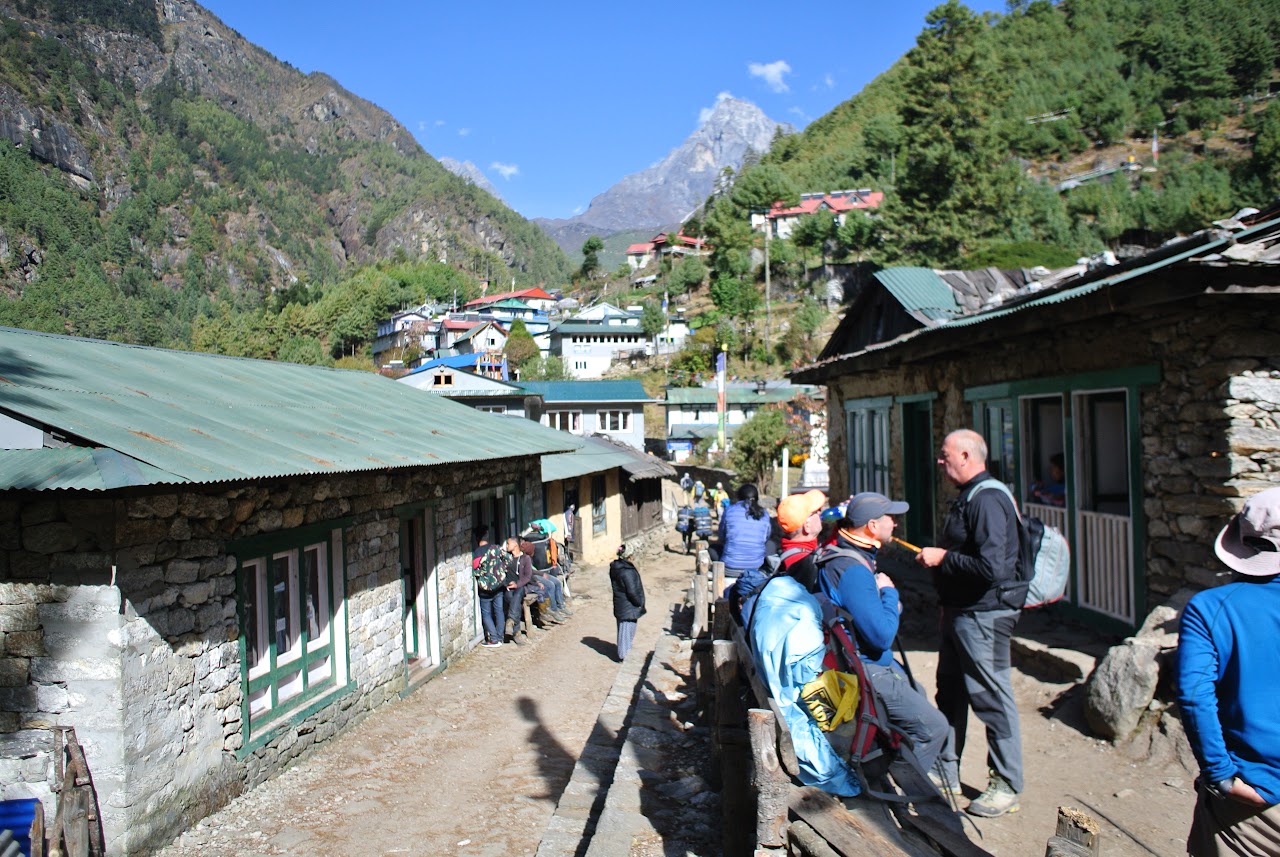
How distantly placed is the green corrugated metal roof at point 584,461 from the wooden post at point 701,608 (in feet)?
19.5

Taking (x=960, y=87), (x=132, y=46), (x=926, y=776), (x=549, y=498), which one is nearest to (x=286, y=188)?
(x=132, y=46)

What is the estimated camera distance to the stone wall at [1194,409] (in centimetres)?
572

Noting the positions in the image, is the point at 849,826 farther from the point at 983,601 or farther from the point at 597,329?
the point at 597,329

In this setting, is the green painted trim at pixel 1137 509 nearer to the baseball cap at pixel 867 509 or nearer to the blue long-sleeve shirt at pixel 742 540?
the blue long-sleeve shirt at pixel 742 540

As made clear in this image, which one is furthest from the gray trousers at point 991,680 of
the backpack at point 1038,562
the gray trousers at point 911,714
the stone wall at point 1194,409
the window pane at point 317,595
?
the window pane at point 317,595

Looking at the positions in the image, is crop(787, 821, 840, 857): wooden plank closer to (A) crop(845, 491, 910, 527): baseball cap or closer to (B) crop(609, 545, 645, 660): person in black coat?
(A) crop(845, 491, 910, 527): baseball cap

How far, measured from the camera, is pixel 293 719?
21.5 ft

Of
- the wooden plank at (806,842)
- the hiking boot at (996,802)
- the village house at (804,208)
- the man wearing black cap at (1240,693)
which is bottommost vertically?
the hiking boot at (996,802)

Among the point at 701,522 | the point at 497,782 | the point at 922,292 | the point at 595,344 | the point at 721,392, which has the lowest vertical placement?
Result: the point at 497,782

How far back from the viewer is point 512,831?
5762mm

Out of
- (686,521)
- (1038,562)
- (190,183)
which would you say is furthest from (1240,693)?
(190,183)

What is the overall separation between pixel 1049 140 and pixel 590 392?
197ft

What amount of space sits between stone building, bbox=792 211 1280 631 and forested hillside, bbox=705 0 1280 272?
61.6 ft

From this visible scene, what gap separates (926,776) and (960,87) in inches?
2360
